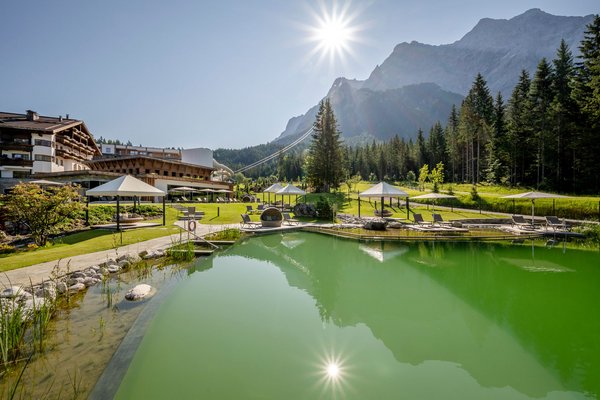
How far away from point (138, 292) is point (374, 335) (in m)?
5.15

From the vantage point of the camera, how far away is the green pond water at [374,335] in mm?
3732

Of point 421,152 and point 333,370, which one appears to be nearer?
point 333,370

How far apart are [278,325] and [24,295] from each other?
486 centimetres

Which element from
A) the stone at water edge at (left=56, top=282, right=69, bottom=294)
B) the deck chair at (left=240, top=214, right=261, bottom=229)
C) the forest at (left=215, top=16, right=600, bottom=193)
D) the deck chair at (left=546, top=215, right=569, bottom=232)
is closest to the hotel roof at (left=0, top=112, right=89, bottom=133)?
the deck chair at (left=240, top=214, right=261, bottom=229)

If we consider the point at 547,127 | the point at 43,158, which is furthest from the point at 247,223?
the point at 547,127

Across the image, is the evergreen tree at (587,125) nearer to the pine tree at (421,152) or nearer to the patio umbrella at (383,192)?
the patio umbrella at (383,192)

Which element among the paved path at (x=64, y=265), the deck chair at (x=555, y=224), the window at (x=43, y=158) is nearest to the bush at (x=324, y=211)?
the paved path at (x=64, y=265)

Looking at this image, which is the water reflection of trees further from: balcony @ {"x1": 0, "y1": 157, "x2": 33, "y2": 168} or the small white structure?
balcony @ {"x1": 0, "y1": 157, "x2": 33, "y2": 168}

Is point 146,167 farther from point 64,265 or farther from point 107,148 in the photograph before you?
point 107,148

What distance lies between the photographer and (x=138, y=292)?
6445mm

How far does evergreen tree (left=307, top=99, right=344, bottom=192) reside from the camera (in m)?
41.5

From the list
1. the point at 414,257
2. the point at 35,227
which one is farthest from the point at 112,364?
the point at 35,227

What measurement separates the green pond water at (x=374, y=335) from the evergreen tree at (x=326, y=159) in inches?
1271

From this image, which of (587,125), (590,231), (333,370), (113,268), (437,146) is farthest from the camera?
(437,146)
